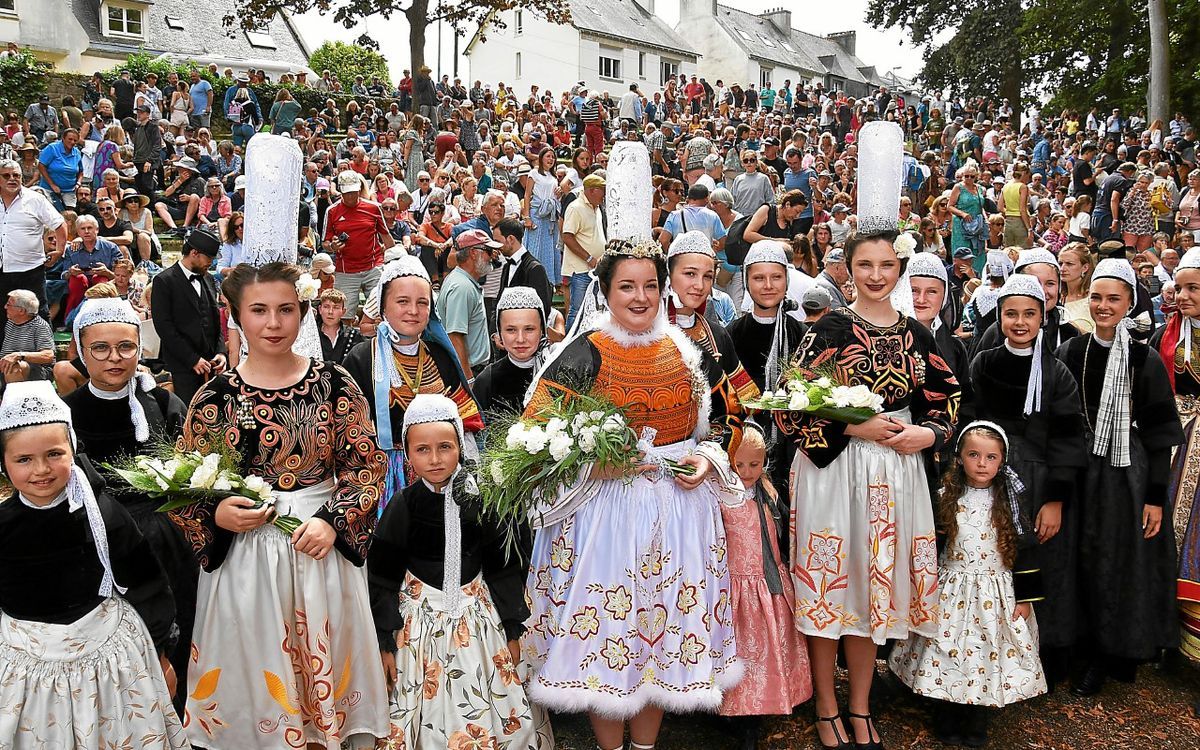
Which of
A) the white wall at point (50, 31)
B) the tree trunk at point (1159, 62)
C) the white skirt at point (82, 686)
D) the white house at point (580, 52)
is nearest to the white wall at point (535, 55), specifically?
the white house at point (580, 52)

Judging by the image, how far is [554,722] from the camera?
14.6 ft

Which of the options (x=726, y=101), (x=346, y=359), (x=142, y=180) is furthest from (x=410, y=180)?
(x=726, y=101)

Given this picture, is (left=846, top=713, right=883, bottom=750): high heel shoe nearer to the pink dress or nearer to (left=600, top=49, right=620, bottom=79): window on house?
the pink dress

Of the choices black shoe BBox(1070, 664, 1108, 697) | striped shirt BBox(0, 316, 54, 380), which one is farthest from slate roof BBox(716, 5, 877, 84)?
black shoe BBox(1070, 664, 1108, 697)

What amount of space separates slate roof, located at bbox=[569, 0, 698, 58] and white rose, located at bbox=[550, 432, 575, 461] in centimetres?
4750

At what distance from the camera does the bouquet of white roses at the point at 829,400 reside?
3.86 meters

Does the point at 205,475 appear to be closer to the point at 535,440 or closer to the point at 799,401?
the point at 535,440

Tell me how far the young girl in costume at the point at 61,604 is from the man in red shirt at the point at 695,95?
31.0m

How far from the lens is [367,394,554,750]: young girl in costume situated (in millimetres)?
3736

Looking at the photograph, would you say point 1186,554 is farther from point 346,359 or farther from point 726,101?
point 726,101

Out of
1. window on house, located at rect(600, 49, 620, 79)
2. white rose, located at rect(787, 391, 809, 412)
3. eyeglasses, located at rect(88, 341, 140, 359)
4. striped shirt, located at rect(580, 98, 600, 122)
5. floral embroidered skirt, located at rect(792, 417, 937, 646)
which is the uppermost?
window on house, located at rect(600, 49, 620, 79)

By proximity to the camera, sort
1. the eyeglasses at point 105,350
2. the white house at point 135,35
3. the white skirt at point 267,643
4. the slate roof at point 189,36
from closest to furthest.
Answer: the white skirt at point 267,643 → the eyeglasses at point 105,350 → the white house at point 135,35 → the slate roof at point 189,36

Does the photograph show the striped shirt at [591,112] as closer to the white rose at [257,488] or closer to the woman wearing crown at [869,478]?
the woman wearing crown at [869,478]

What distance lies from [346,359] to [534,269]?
419cm
